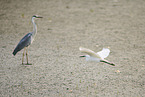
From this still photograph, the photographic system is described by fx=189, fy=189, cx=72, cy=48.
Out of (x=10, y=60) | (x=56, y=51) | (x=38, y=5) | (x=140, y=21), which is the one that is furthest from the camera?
(x=38, y=5)

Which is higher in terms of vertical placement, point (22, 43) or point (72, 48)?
point (22, 43)

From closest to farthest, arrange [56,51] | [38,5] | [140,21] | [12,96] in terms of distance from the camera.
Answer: [12,96] < [56,51] < [140,21] < [38,5]

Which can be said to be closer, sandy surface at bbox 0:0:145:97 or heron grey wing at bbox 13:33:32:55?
sandy surface at bbox 0:0:145:97

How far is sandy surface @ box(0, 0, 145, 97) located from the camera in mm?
3680

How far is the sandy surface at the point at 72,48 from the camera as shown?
3680mm

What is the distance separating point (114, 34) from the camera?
6445 millimetres

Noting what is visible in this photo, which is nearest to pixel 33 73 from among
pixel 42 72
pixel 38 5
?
pixel 42 72

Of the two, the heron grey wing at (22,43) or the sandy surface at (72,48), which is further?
the heron grey wing at (22,43)

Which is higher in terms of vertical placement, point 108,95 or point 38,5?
point 38,5

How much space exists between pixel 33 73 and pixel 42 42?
1761mm

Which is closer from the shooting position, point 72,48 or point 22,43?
point 22,43

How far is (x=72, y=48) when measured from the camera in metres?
5.46

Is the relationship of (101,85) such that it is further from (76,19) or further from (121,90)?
(76,19)

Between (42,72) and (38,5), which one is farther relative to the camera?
(38,5)
